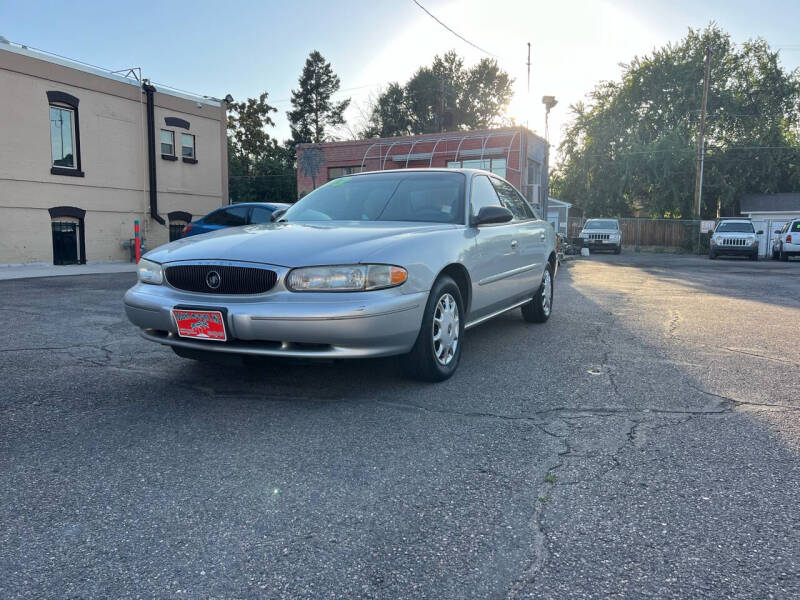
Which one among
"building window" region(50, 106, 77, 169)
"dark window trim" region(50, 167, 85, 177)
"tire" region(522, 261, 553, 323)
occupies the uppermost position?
"building window" region(50, 106, 77, 169)

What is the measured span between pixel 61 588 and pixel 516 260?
4571 mm

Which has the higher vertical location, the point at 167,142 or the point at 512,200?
the point at 167,142

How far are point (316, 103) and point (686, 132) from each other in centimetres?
3052

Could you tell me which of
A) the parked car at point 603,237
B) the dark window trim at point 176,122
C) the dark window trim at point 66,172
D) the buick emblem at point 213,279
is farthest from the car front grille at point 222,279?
the parked car at point 603,237

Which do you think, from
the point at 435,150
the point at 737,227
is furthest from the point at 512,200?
the point at 737,227

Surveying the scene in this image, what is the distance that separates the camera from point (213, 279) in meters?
3.83

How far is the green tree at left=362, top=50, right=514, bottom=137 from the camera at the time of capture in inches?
2156

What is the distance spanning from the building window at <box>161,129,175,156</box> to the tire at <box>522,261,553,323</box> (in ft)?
55.5

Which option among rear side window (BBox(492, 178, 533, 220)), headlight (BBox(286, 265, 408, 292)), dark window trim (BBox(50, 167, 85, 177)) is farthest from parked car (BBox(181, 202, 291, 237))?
headlight (BBox(286, 265, 408, 292))

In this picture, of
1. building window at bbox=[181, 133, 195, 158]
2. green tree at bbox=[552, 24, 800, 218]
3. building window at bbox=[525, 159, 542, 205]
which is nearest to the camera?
building window at bbox=[181, 133, 195, 158]

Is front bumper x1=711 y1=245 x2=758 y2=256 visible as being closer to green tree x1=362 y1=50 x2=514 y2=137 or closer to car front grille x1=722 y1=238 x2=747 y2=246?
car front grille x1=722 y1=238 x2=747 y2=246

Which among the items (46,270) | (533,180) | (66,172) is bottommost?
(46,270)

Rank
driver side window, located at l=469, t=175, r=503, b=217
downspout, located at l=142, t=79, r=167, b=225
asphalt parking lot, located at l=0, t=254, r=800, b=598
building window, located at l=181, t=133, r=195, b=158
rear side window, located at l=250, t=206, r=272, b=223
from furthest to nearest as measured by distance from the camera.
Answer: building window, located at l=181, t=133, r=195, b=158 → downspout, located at l=142, t=79, r=167, b=225 → rear side window, located at l=250, t=206, r=272, b=223 → driver side window, located at l=469, t=175, r=503, b=217 → asphalt parking lot, located at l=0, t=254, r=800, b=598

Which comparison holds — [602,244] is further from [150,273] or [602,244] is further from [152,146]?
[150,273]
